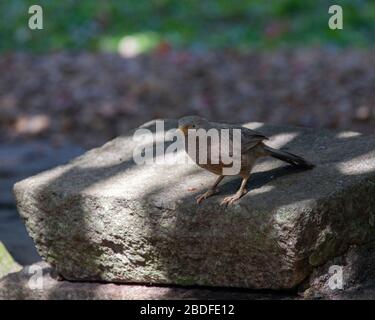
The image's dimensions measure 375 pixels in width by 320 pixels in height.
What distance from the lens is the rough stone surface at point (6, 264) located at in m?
4.55

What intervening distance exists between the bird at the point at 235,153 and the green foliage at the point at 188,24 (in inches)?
266

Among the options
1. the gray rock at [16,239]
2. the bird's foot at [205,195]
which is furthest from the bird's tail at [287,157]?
the gray rock at [16,239]

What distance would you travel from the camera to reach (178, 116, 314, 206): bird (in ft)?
11.3

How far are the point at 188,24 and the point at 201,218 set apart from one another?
7.78 metres

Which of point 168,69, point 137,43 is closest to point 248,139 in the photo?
point 168,69

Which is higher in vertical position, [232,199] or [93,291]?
[232,199]

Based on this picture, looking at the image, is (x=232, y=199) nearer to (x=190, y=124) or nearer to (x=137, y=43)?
(x=190, y=124)

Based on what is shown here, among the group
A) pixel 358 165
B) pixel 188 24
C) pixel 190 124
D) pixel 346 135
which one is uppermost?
pixel 188 24

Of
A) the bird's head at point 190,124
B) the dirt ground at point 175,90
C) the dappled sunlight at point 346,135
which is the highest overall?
the dirt ground at point 175,90

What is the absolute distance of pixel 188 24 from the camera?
11.0 m

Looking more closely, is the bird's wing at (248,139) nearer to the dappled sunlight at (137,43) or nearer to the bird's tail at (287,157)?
the bird's tail at (287,157)

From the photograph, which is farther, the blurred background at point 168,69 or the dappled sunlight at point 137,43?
the dappled sunlight at point 137,43

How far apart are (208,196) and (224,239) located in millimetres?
197
